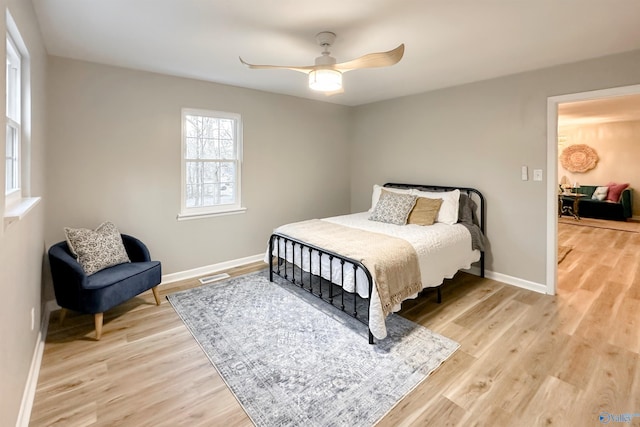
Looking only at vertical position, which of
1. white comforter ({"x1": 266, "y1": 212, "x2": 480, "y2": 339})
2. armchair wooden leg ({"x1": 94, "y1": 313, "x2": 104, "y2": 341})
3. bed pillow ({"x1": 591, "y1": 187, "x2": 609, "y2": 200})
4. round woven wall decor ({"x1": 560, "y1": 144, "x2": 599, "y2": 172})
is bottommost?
armchair wooden leg ({"x1": 94, "y1": 313, "x2": 104, "y2": 341})

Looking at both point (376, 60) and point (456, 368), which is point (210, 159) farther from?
point (456, 368)

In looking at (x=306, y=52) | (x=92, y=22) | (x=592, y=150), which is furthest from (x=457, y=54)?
(x=592, y=150)

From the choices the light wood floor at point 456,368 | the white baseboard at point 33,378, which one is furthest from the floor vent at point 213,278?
the white baseboard at point 33,378

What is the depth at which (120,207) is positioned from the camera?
340cm

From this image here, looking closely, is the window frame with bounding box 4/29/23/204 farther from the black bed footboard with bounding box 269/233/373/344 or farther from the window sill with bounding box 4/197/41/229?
the black bed footboard with bounding box 269/233/373/344

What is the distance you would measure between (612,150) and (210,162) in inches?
367

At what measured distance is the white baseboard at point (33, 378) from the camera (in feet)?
5.57

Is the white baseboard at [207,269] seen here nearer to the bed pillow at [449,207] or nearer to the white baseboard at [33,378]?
the white baseboard at [33,378]

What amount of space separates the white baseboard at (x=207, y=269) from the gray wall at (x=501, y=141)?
8.41ft

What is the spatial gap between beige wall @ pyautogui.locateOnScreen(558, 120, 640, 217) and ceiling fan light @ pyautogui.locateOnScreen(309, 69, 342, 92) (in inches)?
340

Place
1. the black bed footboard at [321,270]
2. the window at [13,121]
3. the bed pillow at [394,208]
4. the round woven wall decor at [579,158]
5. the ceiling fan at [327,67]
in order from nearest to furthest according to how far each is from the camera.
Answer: the window at [13,121] < the ceiling fan at [327,67] < the black bed footboard at [321,270] < the bed pillow at [394,208] < the round woven wall decor at [579,158]

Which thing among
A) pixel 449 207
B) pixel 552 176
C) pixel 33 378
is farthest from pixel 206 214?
pixel 552 176

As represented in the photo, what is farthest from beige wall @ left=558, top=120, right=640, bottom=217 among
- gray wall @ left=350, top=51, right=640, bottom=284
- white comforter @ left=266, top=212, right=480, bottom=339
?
white comforter @ left=266, top=212, right=480, bottom=339

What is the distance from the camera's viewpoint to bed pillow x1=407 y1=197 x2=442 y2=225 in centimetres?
368
